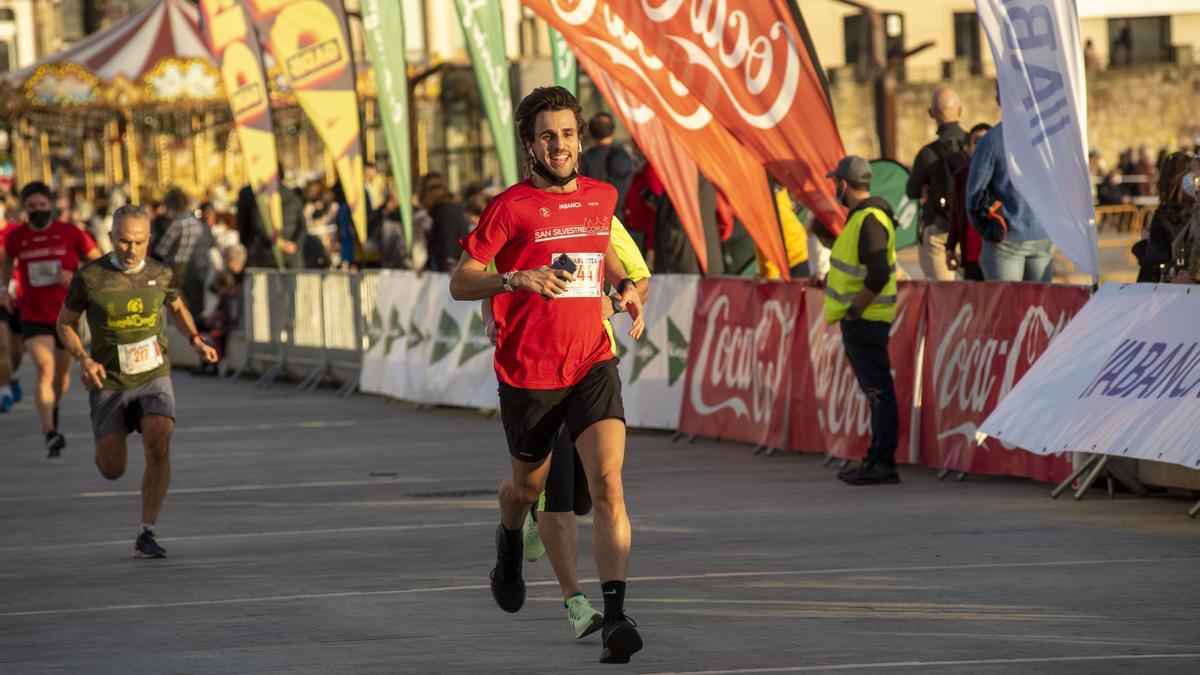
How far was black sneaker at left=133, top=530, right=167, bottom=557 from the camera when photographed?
10.6 m

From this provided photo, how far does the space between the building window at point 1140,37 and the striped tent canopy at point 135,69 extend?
41986mm

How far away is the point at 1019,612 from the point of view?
802cm

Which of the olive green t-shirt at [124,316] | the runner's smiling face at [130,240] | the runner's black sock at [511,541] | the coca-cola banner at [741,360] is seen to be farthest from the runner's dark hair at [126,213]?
the coca-cola banner at [741,360]

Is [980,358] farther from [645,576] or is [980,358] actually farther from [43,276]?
[43,276]

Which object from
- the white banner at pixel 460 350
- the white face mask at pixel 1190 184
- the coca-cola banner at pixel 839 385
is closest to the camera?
the white face mask at pixel 1190 184

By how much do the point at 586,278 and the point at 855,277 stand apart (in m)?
5.16

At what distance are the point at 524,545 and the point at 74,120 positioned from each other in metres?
36.0

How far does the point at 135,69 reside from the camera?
39.8m

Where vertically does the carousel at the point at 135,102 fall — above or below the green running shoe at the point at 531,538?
above

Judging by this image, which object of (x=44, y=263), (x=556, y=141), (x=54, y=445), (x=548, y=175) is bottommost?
(x=54, y=445)

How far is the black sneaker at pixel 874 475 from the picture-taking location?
12430 millimetres

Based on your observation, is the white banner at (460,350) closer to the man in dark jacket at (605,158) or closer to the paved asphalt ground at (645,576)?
the paved asphalt ground at (645,576)

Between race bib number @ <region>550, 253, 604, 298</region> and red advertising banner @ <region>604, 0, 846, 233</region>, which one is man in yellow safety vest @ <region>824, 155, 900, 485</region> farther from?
race bib number @ <region>550, 253, 604, 298</region>

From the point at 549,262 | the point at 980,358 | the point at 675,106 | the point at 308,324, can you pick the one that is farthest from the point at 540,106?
the point at 308,324
